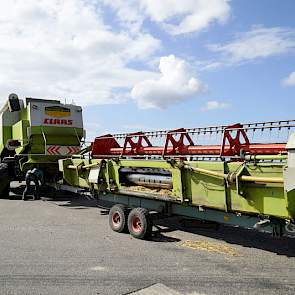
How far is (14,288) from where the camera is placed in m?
4.43

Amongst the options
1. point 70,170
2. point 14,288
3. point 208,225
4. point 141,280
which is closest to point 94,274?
point 141,280

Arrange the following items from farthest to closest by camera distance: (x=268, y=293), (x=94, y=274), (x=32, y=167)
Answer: (x=32, y=167) < (x=94, y=274) < (x=268, y=293)

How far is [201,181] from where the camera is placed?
597 centimetres

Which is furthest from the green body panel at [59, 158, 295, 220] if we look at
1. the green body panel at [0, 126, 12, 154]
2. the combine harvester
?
the green body panel at [0, 126, 12, 154]

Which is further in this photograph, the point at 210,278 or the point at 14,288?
the point at 210,278

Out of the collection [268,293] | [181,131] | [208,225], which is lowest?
[268,293]

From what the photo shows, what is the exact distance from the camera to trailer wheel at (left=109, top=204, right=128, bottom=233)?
7.14m

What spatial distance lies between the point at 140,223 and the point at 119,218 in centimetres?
64

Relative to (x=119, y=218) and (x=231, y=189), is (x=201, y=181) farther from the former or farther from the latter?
(x=119, y=218)

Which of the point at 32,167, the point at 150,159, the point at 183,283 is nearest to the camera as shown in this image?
the point at 183,283

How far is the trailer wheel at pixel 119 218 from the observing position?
7145 mm

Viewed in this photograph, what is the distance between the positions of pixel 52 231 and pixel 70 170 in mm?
2393

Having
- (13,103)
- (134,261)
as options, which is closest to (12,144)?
(13,103)

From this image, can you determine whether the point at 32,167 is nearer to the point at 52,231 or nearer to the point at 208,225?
the point at 52,231
